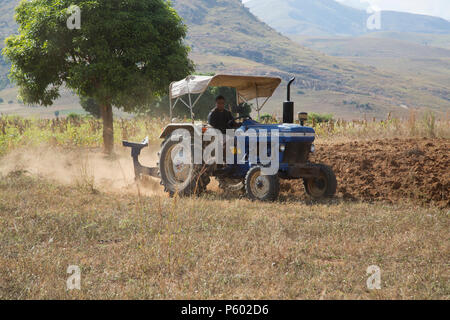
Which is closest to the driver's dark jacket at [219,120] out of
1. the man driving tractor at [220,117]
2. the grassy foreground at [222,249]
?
the man driving tractor at [220,117]

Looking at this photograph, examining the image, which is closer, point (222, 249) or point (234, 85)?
point (222, 249)

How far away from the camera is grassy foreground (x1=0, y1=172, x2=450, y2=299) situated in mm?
4039

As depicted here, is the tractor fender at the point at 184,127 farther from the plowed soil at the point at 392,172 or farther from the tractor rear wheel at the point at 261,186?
the plowed soil at the point at 392,172

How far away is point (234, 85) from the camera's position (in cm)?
919

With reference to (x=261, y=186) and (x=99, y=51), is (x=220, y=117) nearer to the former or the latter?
(x=261, y=186)

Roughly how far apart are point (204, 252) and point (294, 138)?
11.9 feet

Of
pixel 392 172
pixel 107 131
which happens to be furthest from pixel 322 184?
pixel 107 131

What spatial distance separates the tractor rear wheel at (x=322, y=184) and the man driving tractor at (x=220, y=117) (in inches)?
70.3

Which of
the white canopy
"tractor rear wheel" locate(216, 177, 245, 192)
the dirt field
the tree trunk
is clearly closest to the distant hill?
the tree trunk

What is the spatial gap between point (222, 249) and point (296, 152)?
3626 mm

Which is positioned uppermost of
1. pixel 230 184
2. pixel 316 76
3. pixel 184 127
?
pixel 316 76

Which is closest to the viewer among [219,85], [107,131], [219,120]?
[219,120]

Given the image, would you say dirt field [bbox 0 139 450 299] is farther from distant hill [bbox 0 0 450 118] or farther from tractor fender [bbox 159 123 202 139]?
distant hill [bbox 0 0 450 118]

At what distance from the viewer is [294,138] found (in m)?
7.99
